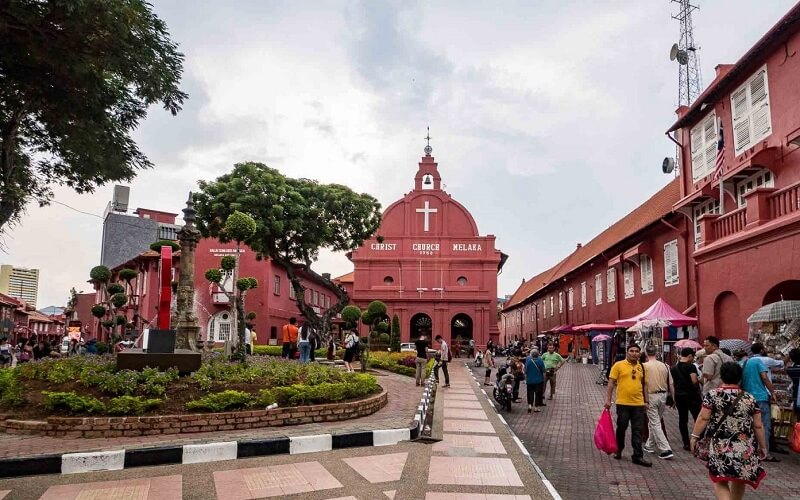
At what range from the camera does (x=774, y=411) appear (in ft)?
29.0

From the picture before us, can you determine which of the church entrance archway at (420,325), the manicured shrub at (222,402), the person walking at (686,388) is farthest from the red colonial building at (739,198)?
the church entrance archway at (420,325)

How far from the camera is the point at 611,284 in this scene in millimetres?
26328

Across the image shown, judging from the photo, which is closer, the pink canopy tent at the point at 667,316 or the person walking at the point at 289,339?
the pink canopy tent at the point at 667,316

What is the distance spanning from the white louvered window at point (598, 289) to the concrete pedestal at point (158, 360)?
22.5m

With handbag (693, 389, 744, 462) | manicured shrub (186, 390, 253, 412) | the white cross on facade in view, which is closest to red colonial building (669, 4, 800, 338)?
handbag (693, 389, 744, 462)

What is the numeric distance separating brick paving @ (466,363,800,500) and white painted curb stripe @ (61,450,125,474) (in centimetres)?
456

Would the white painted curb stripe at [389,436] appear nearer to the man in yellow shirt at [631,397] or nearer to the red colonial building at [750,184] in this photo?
the man in yellow shirt at [631,397]

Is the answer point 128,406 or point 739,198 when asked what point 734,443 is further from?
point 739,198

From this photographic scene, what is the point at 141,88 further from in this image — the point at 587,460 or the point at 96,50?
the point at 587,460

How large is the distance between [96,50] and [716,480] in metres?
8.33

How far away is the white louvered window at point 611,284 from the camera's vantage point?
25697 mm

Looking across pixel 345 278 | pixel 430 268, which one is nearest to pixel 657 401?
pixel 430 268

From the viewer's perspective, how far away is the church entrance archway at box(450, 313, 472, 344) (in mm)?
44097

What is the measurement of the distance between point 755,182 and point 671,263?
6.10m
